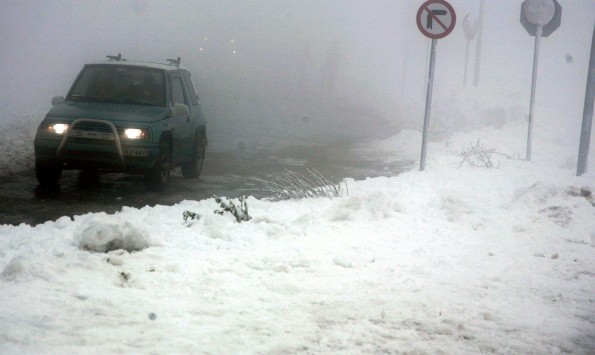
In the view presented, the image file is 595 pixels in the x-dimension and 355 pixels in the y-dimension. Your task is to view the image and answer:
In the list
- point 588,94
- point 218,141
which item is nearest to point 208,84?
point 218,141

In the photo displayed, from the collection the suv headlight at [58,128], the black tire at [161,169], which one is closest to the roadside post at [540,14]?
the black tire at [161,169]

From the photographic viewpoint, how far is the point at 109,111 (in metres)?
9.94

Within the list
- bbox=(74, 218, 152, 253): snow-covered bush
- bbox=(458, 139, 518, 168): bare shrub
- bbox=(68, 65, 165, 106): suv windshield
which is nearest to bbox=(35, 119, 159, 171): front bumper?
bbox=(68, 65, 165, 106): suv windshield

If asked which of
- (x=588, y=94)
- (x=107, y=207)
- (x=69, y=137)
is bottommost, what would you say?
(x=107, y=207)

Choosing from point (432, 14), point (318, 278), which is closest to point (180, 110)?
point (432, 14)

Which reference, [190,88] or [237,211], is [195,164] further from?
[237,211]

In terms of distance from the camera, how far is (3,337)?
363 centimetres

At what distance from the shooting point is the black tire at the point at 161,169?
33.0 feet

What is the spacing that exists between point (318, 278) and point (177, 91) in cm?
686

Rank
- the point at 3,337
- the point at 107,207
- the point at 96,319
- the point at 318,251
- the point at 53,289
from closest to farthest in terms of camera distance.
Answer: the point at 3,337 → the point at 96,319 → the point at 53,289 → the point at 318,251 → the point at 107,207

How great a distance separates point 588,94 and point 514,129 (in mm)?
9307

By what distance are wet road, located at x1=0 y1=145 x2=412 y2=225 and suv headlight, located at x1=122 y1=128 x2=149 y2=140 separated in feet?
2.81

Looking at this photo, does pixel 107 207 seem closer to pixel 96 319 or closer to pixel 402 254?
pixel 402 254

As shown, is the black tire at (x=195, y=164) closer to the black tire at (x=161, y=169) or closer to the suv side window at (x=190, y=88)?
the suv side window at (x=190, y=88)
